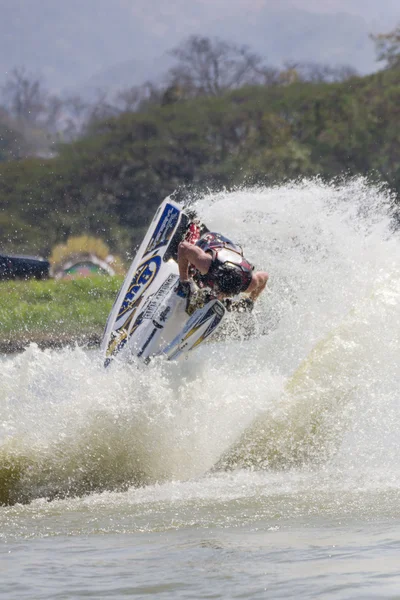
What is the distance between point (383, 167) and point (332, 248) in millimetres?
26132

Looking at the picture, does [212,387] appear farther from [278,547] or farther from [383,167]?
[383,167]

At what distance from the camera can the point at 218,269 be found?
8.09m

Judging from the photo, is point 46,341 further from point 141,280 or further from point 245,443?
point 245,443

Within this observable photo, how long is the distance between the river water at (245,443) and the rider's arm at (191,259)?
2.27 ft

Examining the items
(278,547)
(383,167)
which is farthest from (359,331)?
(383,167)

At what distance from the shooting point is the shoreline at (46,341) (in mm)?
22609

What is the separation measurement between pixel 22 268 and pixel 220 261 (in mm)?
19082

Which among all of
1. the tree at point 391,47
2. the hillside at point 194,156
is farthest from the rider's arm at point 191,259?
the tree at point 391,47

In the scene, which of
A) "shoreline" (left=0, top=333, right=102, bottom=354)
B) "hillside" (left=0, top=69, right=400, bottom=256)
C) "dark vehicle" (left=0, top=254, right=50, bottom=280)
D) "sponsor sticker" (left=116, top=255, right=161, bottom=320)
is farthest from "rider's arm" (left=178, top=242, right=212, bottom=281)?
"dark vehicle" (left=0, top=254, right=50, bottom=280)

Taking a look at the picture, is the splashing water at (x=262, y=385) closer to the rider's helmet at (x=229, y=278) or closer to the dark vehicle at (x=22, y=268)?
the rider's helmet at (x=229, y=278)

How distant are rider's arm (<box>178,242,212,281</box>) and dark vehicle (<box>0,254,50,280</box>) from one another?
17.8m

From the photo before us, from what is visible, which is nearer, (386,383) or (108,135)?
(386,383)

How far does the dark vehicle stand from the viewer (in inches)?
1026

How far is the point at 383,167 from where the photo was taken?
35.0 m
